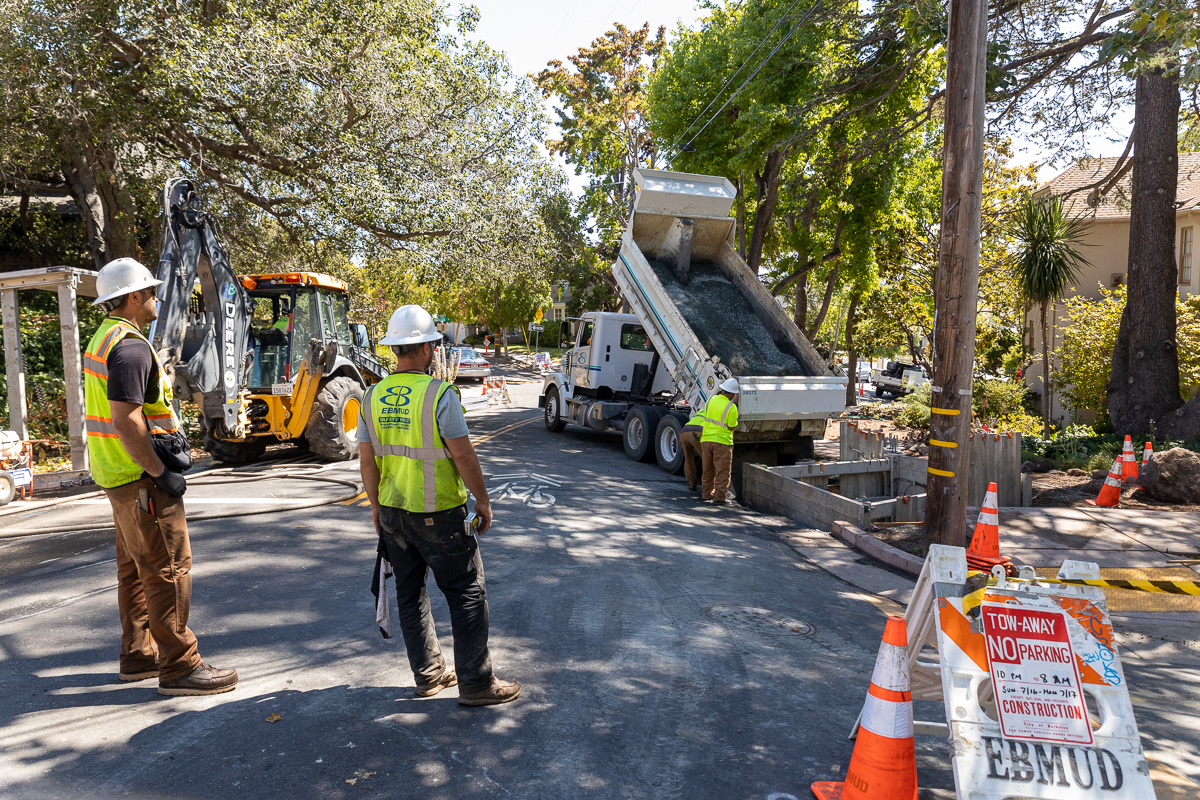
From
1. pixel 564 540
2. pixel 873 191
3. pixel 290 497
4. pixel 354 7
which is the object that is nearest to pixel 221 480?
pixel 290 497

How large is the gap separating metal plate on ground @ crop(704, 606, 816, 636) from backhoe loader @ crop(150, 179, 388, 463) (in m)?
6.25

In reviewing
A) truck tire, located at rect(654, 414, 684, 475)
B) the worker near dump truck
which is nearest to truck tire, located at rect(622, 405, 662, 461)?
truck tire, located at rect(654, 414, 684, 475)

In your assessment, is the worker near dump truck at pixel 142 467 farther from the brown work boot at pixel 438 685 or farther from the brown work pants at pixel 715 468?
the brown work pants at pixel 715 468

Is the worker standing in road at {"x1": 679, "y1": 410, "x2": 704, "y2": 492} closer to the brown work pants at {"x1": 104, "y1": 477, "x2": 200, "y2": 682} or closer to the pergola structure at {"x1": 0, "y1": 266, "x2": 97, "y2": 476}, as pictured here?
the brown work pants at {"x1": 104, "y1": 477, "x2": 200, "y2": 682}

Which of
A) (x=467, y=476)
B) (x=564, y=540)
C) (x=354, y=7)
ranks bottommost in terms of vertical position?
(x=564, y=540)

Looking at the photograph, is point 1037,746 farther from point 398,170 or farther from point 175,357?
point 398,170

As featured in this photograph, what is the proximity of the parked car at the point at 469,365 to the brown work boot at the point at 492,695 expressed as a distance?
93.2ft

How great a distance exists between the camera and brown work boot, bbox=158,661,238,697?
3.90 metres

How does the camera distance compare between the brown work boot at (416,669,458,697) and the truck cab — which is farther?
the truck cab

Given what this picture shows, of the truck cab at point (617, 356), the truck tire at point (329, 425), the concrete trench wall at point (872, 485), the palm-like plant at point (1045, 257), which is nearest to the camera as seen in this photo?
the concrete trench wall at point (872, 485)

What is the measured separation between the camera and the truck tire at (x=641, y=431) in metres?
12.6

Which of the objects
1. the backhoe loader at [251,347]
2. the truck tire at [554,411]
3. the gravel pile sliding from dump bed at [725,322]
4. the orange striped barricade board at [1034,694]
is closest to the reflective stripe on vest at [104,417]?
the orange striped barricade board at [1034,694]

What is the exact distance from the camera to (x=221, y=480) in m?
9.80

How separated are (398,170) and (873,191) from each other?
10.6 metres
